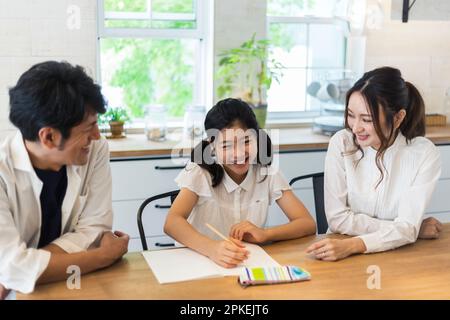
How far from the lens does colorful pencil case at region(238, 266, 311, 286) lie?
1588 millimetres

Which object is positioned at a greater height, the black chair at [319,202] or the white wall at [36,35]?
the white wall at [36,35]

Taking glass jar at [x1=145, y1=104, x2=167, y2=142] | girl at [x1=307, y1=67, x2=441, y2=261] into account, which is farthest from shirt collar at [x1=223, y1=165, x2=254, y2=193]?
glass jar at [x1=145, y1=104, x2=167, y2=142]

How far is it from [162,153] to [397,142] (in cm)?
131

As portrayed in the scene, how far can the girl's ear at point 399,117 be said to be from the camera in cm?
215

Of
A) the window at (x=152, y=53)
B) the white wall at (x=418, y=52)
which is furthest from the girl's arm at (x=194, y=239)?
the white wall at (x=418, y=52)

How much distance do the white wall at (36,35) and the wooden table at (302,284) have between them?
71.2 inches

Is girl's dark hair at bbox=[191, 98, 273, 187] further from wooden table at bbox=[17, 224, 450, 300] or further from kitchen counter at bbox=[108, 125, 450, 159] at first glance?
kitchen counter at bbox=[108, 125, 450, 159]

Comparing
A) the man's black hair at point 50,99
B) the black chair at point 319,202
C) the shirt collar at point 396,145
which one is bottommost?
the black chair at point 319,202

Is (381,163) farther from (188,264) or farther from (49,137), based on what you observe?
(49,137)

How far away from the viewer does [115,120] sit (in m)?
3.39

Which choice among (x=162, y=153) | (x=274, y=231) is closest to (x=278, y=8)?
(x=162, y=153)

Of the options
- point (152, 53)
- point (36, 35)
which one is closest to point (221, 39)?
point (152, 53)

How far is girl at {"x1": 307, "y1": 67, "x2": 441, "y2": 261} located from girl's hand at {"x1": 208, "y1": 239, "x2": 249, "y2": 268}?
0.48m

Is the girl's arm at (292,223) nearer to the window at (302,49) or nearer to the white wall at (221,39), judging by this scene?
the white wall at (221,39)
